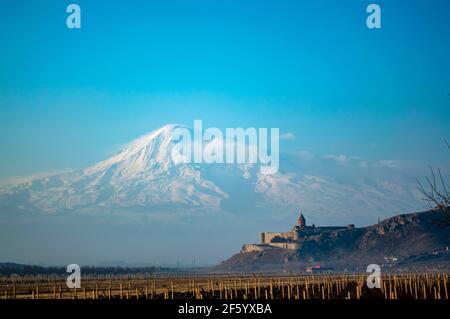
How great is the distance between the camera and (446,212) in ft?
69.8

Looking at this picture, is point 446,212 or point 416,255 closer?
point 446,212
